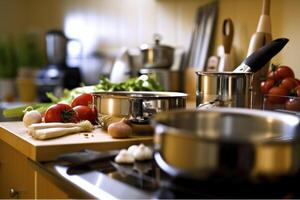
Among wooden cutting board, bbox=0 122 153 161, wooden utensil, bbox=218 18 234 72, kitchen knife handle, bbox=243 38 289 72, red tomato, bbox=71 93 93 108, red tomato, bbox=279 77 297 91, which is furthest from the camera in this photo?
wooden utensil, bbox=218 18 234 72

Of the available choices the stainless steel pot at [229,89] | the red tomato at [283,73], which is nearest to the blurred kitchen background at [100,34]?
the red tomato at [283,73]

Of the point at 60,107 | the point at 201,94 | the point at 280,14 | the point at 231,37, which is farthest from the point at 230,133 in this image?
the point at 231,37

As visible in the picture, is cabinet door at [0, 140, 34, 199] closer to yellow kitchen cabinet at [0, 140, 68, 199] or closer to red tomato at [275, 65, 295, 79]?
yellow kitchen cabinet at [0, 140, 68, 199]

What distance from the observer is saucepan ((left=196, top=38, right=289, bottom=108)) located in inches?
40.3

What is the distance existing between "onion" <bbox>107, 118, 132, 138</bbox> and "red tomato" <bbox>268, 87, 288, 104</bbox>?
0.37 m

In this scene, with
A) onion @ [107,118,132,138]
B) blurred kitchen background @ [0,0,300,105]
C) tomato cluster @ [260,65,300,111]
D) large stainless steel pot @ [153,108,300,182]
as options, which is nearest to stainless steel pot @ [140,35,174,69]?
blurred kitchen background @ [0,0,300,105]

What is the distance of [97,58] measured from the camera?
3.02 m

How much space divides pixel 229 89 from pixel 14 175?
1.86 ft

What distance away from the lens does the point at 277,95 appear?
3.82 ft

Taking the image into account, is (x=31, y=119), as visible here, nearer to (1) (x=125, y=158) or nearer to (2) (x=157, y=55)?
(1) (x=125, y=158)

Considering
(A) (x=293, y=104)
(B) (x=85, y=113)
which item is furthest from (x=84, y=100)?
(A) (x=293, y=104)

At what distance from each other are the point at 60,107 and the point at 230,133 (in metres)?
0.53

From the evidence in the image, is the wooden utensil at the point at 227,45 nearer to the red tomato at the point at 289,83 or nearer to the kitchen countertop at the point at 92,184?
the red tomato at the point at 289,83

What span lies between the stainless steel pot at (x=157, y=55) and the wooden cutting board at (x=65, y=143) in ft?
3.13
